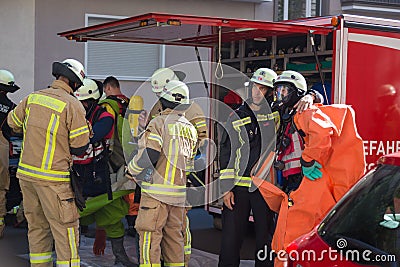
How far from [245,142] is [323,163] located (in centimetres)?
114

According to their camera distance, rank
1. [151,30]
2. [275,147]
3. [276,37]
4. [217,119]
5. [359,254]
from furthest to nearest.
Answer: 1. [217,119]
2. [276,37]
3. [151,30]
4. [275,147]
5. [359,254]

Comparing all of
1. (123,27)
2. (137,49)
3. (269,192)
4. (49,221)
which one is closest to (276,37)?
(123,27)

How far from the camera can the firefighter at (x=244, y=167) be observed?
648cm

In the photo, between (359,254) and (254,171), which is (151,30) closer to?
(254,171)

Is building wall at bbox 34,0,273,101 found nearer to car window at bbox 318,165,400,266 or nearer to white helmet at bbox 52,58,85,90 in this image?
white helmet at bbox 52,58,85,90

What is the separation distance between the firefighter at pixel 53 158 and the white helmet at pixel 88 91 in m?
0.90

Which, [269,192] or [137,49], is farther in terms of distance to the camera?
[137,49]

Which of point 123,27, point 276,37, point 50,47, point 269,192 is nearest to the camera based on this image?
point 269,192

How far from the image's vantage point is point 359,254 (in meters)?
3.47

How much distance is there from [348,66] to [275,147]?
1.31 metres

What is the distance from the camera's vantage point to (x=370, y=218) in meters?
3.62

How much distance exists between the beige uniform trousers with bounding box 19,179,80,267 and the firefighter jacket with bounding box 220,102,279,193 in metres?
1.41

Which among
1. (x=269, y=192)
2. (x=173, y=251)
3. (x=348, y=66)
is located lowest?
(x=173, y=251)

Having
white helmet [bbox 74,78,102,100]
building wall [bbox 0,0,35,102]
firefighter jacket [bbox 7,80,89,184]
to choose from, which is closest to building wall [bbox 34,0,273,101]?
building wall [bbox 0,0,35,102]
